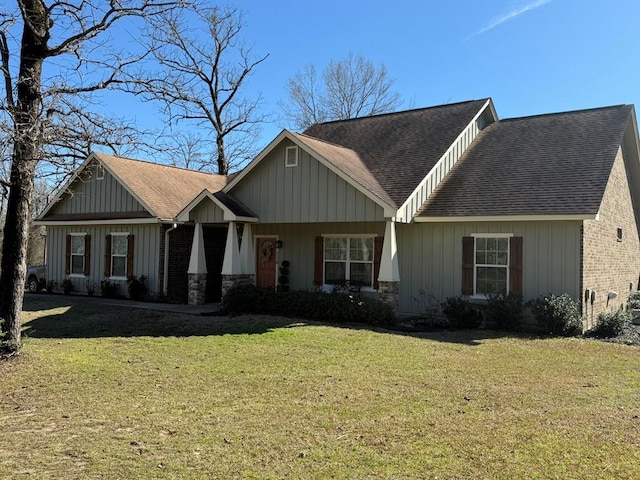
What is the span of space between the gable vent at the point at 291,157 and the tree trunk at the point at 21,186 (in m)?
7.57

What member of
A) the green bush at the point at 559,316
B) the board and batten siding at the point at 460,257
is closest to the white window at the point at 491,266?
the board and batten siding at the point at 460,257

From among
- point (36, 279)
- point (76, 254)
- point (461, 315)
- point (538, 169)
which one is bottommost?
point (461, 315)

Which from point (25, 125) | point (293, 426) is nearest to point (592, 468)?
point (293, 426)

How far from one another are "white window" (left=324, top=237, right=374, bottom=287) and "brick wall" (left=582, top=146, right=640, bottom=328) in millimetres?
5595

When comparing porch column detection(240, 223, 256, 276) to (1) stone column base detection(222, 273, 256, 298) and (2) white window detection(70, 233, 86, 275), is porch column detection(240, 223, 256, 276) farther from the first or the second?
(2) white window detection(70, 233, 86, 275)

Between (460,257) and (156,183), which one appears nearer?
(460,257)

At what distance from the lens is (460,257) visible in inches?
559

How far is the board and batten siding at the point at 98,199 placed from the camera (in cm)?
1906

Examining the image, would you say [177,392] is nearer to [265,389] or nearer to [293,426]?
[265,389]

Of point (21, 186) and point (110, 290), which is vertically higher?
point (21, 186)

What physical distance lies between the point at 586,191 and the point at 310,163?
6824 millimetres

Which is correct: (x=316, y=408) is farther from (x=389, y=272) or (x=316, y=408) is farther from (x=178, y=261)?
(x=178, y=261)

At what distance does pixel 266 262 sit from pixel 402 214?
5.87 metres

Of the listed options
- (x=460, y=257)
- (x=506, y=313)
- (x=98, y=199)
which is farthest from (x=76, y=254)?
(x=506, y=313)
